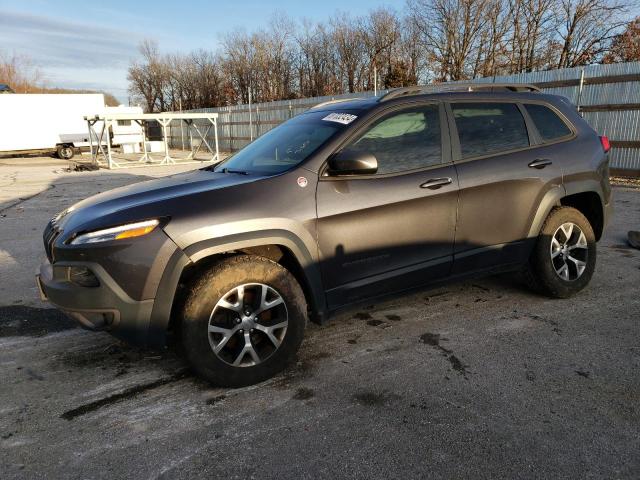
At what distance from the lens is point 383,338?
132 inches

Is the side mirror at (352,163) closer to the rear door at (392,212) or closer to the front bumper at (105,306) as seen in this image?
the rear door at (392,212)

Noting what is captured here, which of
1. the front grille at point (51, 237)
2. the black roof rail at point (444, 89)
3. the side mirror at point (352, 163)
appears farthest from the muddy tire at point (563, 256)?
the front grille at point (51, 237)

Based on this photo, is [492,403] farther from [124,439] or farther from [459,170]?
[124,439]

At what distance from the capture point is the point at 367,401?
2588mm

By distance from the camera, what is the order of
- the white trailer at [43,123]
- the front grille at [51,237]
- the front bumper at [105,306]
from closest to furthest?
the front bumper at [105,306]
the front grille at [51,237]
the white trailer at [43,123]

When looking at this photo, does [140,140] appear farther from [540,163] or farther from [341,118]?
[540,163]

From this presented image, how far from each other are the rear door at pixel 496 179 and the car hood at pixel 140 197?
160 cm

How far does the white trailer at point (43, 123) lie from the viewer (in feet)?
78.5

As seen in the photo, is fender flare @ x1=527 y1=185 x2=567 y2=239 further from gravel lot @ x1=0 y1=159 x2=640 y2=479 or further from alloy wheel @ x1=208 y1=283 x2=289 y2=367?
alloy wheel @ x1=208 y1=283 x2=289 y2=367

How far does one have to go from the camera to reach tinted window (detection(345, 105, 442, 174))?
10.3ft

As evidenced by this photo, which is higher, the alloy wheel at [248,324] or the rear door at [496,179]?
the rear door at [496,179]

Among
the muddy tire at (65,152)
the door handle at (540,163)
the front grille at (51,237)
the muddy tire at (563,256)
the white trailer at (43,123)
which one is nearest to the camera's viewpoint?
the front grille at (51,237)

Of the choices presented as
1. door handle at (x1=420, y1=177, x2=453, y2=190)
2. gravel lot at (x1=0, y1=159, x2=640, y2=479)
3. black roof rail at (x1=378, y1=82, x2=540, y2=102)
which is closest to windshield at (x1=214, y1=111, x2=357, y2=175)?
black roof rail at (x1=378, y1=82, x2=540, y2=102)

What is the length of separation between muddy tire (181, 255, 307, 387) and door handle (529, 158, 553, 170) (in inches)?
87.2
